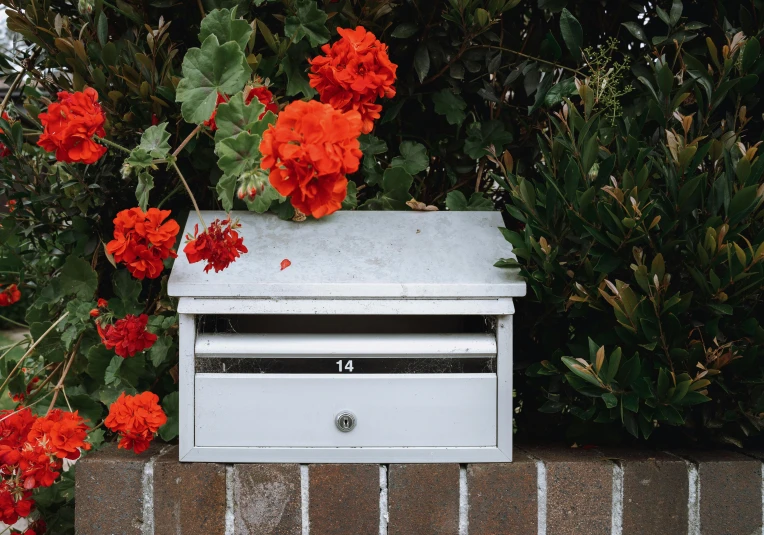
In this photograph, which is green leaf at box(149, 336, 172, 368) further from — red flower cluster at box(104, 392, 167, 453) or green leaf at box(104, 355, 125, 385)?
red flower cluster at box(104, 392, 167, 453)

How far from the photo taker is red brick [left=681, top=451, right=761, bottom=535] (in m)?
1.25

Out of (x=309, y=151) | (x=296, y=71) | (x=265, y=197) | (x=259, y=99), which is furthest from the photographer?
(x=296, y=71)

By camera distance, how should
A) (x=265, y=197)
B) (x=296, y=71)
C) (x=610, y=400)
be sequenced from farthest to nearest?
(x=296, y=71) < (x=265, y=197) < (x=610, y=400)

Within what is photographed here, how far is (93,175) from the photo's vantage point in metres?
1.51

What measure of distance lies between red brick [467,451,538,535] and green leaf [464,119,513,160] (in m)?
0.74

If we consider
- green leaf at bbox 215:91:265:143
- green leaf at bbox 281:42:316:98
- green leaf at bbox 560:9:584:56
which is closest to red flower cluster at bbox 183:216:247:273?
green leaf at bbox 215:91:265:143

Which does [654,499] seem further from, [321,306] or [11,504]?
[11,504]

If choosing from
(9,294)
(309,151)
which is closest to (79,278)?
(9,294)

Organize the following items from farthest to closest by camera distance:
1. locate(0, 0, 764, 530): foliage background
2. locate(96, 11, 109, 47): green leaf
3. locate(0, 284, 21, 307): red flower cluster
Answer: locate(0, 284, 21, 307): red flower cluster
locate(96, 11, 109, 47): green leaf
locate(0, 0, 764, 530): foliage background

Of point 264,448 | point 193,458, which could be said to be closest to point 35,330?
point 193,458

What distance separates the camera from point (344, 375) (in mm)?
1229

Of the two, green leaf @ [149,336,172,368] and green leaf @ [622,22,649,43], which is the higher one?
green leaf @ [622,22,649,43]

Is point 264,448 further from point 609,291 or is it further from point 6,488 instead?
point 609,291

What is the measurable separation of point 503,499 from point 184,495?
609mm
